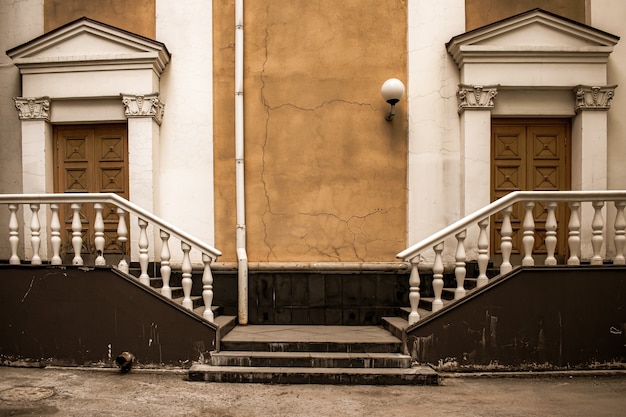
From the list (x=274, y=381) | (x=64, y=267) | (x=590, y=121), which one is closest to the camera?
(x=274, y=381)

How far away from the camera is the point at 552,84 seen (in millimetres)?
6594

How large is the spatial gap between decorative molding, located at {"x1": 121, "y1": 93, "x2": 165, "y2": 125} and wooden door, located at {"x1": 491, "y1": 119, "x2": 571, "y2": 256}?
4.94m

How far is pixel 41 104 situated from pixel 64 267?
2.75 meters

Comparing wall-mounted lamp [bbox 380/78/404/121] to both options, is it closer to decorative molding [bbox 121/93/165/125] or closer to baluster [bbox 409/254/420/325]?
baluster [bbox 409/254/420/325]

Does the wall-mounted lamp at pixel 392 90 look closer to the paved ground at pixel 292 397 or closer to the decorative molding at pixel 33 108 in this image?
the paved ground at pixel 292 397

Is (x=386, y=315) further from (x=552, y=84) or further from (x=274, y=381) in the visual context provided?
(x=552, y=84)

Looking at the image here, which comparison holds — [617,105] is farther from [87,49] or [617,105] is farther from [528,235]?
[87,49]

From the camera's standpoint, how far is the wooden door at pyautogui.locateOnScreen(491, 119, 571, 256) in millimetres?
6836

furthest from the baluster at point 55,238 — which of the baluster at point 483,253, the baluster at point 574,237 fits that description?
the baluster at point 574,237

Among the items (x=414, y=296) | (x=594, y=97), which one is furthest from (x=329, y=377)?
(x=594, y=97)

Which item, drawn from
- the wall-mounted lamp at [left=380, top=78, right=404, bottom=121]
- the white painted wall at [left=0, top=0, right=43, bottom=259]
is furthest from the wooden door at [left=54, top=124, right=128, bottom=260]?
the wall-mounted lamp at [left=380, top=78, right=404, bottom=121]

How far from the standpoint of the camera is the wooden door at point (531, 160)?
6.84 m

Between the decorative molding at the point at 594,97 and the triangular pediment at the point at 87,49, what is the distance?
19.4ft

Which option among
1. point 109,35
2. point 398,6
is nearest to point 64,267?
point 109,35
